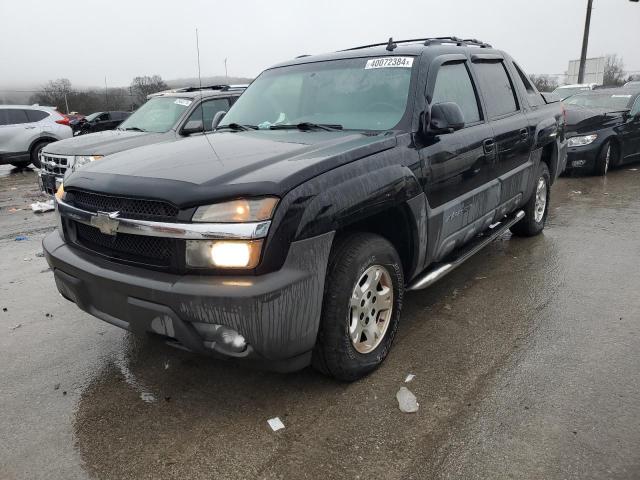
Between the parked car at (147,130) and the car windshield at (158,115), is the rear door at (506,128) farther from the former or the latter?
the car windshield at (158,115)

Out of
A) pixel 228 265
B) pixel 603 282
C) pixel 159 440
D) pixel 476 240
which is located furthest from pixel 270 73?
pixel 603 282

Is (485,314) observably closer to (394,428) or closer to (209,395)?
(394,428)

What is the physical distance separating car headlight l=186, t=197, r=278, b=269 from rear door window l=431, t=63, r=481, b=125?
5.93 feet

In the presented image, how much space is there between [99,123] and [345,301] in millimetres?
19201

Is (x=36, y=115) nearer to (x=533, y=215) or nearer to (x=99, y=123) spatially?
(x=99, y=123)

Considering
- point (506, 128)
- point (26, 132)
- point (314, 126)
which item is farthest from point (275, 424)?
point (26, 132)

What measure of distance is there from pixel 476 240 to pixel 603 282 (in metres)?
1.17

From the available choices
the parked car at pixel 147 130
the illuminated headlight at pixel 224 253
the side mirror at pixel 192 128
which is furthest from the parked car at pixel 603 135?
the illuminated headlight at pixel 224 253

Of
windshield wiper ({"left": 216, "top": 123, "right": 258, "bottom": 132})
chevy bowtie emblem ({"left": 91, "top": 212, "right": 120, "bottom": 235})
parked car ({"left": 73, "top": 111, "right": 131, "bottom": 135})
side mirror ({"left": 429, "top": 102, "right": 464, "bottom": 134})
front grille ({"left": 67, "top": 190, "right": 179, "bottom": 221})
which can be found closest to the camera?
front grille ({"left": 67, "top": 190, "right": 179, "bottom": 221})

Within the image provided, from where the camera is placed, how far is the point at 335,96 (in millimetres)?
3754

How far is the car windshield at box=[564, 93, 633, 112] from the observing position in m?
10.1

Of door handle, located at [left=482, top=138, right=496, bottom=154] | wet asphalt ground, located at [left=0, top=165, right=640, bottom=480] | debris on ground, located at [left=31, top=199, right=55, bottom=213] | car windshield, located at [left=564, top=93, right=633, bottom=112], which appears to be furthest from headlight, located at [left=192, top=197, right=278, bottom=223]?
car windshield, located at [left=564, top=93, right=633, bottom=112]

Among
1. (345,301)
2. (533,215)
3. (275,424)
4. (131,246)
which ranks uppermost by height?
(131,246)

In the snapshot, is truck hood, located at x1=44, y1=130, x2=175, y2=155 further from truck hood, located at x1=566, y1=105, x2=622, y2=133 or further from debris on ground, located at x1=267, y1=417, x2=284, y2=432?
truck hood, located at x1=566, y1=105, x2=622, y2=133
